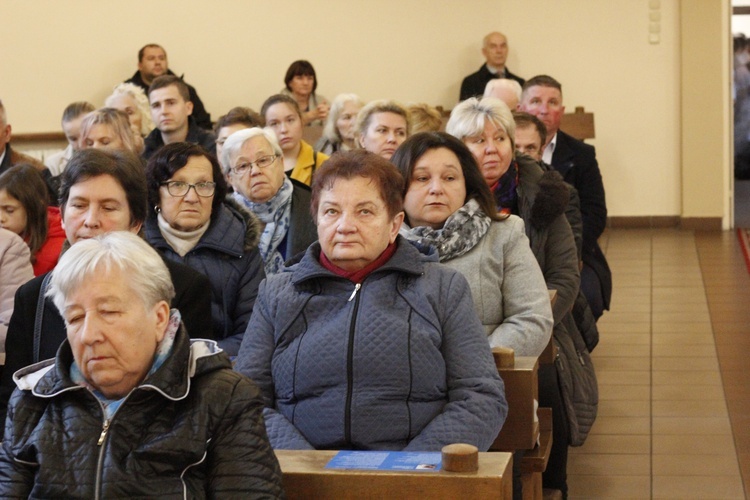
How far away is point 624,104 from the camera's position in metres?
11.0

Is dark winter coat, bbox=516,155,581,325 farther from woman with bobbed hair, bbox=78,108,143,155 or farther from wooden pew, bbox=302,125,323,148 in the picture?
wooden pew, bbox=302,125,323,148

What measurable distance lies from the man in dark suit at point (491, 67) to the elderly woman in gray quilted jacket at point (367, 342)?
8.06m

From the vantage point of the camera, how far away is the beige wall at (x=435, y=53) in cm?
1079

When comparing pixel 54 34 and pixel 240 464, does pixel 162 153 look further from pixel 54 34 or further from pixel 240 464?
pixel 54 34

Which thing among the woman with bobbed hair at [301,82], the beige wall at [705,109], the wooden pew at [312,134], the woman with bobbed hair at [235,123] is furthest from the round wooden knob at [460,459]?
the beige wall at [705,109]

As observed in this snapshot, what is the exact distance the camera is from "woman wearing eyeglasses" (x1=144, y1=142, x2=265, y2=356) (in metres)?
3.58

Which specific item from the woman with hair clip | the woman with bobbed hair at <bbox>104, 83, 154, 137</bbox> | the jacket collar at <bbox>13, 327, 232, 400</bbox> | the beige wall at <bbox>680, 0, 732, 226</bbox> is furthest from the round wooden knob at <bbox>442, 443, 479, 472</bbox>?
the beige wall at <bbox>680, 0, 732, 226</bbox>

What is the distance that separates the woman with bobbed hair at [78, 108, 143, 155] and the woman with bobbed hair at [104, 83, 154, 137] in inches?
43.5

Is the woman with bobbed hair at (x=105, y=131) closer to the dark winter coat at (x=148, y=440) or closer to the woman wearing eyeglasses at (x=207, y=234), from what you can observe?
the woman wearing eyeglasses at (x=207, y=234)

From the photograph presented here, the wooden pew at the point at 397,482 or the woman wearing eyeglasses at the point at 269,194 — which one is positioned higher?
the woman wearing eyeglasses at the point at 269,194

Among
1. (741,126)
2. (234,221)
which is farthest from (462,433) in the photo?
(741,126)

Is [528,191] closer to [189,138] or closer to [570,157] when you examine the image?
[570,157]

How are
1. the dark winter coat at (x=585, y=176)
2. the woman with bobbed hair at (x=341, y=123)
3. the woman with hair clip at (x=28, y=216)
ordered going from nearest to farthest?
the woman with hair clip at (x=28, y=216)
the dark winter coat at (x=585, y=176)
the woman with bobbed hair at (x=341, y=123)

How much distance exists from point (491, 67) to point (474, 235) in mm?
7652
